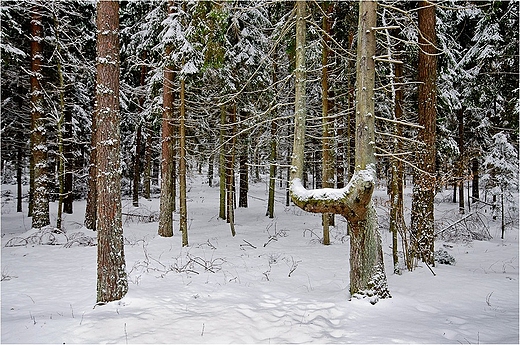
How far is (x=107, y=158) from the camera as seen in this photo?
5.49m

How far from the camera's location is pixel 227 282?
23.9ft

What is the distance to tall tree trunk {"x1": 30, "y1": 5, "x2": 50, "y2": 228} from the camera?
39.9ft

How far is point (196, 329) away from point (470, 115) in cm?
1987

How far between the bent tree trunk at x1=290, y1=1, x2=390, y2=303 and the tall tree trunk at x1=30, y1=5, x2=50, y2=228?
10.4 meters

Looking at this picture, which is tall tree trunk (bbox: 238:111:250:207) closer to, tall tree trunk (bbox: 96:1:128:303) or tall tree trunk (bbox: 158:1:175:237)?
tall tree trunk (bbox: 158:1:175:237)

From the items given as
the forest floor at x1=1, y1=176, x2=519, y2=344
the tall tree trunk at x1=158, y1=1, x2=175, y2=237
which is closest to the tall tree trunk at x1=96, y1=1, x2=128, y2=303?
the forest floor at x1=1, y1=176, x2=519, y2=344

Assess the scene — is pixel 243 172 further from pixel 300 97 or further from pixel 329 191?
pixel 329 191

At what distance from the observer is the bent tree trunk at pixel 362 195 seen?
5410 mm

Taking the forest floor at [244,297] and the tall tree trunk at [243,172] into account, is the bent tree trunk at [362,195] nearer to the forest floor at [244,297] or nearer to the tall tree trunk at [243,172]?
the forest floor at [244,297]

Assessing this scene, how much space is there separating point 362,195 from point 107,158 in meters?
4.04

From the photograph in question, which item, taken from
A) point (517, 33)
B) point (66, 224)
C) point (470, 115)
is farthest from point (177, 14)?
point (470, 115)

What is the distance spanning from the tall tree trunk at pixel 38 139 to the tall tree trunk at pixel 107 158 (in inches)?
330

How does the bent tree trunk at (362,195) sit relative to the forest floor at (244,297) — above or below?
above

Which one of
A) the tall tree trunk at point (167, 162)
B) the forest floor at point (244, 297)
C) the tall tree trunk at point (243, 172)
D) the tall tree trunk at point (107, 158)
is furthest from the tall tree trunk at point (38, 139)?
the tall tree trunk at point (107, 158)
